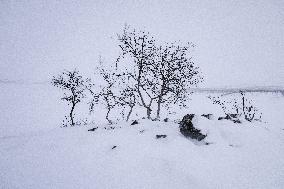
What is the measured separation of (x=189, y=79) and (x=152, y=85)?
3718 mm

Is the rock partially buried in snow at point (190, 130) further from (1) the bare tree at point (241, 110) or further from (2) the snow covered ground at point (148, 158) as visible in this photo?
(1) the bare tree at point (241, 110)

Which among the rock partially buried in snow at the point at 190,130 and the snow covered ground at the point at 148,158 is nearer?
the snow covered ground at the point at 148,158

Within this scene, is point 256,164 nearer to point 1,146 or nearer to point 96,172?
point 96,172

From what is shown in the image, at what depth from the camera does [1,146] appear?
20156 mm

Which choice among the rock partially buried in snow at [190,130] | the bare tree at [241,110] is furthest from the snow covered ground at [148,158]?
the bare tree at [241,110]

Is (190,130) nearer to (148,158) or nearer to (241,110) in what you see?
(148,158)

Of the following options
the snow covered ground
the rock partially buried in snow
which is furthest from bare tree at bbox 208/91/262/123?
the rock partially buried in snow

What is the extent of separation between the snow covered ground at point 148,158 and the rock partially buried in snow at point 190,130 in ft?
1.19

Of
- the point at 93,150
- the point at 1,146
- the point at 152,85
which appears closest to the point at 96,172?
the point at 93,150

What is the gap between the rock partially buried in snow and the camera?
49.9 ft

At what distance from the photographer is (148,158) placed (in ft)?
44.6

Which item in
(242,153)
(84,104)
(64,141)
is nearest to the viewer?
(242,153)

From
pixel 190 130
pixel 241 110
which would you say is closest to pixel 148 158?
pixel 190 130

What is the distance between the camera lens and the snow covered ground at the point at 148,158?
12.2 m
